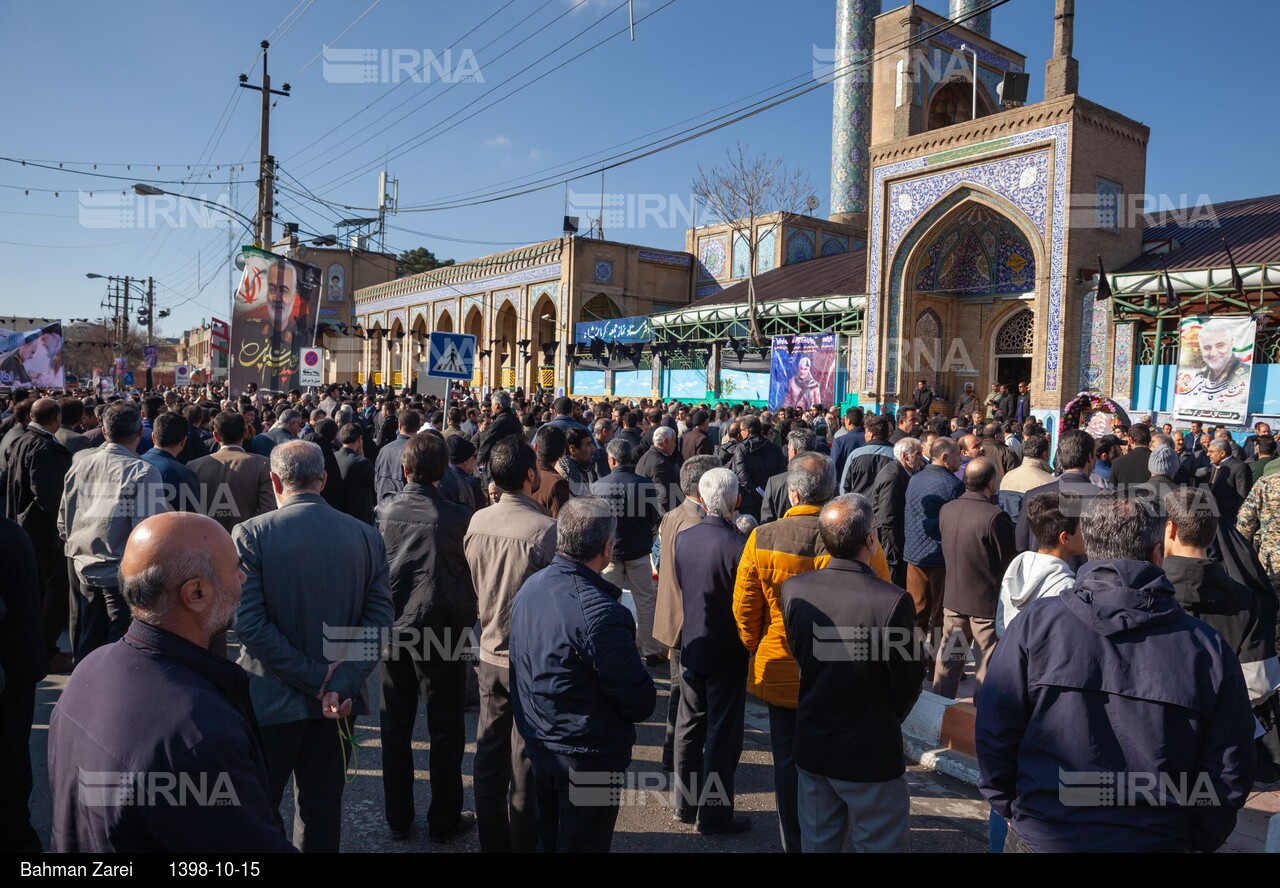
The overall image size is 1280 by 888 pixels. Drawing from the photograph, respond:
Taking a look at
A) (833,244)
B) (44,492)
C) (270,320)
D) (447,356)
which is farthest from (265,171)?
(833,244)

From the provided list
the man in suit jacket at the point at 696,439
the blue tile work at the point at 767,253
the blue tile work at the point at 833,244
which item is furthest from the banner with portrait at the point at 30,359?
the blue tile work at the point at 833,244

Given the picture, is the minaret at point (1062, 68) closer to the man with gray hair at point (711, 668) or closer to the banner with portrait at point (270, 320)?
the banner with portrait at point (270, 320)

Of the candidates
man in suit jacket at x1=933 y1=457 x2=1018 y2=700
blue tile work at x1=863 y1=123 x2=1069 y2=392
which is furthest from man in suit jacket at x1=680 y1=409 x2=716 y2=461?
blue tile work at x1=863 y1=123 x2=1069 y2=392

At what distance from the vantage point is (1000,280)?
20.5 meters

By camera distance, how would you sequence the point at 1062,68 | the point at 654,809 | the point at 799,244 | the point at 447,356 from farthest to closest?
the point at 799,244 → the point at 1062,68 → the point at 447,356 → the point at 654,809

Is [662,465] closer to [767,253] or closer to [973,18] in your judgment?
[767,253]

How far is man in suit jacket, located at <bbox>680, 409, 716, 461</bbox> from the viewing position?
926 cm

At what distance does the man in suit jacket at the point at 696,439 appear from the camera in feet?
30.4

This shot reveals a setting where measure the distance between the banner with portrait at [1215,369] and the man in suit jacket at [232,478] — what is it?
51.8ft

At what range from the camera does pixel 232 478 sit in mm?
5480

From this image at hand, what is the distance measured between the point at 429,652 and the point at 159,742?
2146 millimetres

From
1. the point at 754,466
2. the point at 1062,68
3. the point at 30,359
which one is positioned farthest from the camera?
the point at 1062,68

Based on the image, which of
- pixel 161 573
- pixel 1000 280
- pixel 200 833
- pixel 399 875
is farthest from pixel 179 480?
pixel 1000 280

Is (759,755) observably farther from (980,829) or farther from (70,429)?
(70,429)
